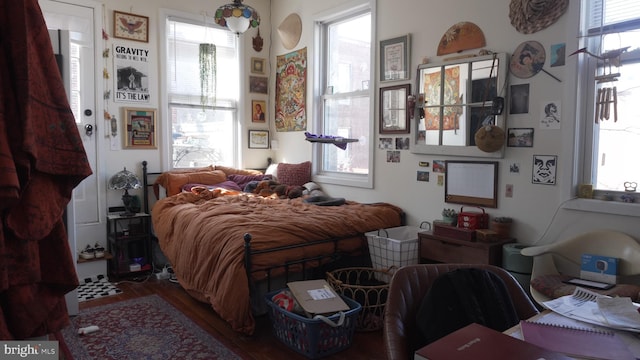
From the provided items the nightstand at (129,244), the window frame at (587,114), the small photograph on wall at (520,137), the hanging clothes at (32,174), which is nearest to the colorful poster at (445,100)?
the small photograph on wall at (520,137)

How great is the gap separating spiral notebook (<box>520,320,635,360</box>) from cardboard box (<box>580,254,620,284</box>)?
62.0 inches

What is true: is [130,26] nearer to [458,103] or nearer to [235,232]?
[235,232]

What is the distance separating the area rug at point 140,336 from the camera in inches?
99.1

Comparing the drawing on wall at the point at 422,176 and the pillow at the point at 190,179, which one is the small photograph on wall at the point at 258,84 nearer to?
the pillow at the point at 190,179

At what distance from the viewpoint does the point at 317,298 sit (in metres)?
2.60

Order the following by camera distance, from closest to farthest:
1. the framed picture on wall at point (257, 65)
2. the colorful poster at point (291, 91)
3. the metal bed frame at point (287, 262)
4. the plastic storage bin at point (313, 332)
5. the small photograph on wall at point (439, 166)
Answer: the plastic storage bin at point (313, 332)
the metal bed frame at point (287, 262)
the small photograph on wall at point (439, 166)
the colorful poster at point (291, 91)
the framed picture on wall at point (257, 65)

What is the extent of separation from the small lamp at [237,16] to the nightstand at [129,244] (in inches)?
74.1

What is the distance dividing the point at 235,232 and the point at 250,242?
0.21 metres

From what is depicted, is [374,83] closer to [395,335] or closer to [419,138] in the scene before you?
[419,138]

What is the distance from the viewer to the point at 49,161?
93 cm

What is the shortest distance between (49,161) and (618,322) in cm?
140

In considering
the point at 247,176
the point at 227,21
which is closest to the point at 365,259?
the point at 247,176

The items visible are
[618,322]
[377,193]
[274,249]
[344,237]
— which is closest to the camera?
[618,322]

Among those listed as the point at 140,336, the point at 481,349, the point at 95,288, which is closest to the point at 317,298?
the point at 140,336
